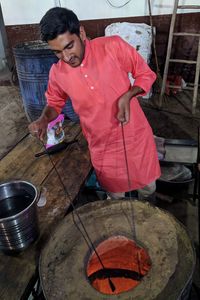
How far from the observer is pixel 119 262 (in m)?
1.62

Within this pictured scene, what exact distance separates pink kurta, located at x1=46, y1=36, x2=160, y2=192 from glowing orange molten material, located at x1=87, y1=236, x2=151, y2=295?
80 centimetres

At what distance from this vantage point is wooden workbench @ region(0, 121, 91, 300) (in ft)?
4.79

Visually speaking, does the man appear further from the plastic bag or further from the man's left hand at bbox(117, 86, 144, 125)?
the plastic bag

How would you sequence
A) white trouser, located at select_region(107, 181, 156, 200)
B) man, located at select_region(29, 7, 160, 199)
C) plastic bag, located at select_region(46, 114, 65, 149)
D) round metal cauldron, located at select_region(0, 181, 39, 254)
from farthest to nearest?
plastic bag, located at select_region(46, 114, 65, 149)
white trouser, located at select_region(107, 181, 156, 200)
man, located at select_region(29, 7, 160, 199)
round metal cauldron, located at select_region(0, 181, 39, 254)

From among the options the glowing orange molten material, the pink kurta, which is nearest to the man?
the pink kurta

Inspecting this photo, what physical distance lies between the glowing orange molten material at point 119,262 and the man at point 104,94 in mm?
385

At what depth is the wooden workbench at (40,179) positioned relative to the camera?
146 cm

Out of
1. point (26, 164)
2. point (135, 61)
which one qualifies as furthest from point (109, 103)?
point (26, 164)

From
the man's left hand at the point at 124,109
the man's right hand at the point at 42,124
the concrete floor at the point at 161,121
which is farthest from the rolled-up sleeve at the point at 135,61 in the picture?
the concrete floor at the point at 161,121

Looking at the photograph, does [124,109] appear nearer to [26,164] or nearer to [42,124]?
[42,124]

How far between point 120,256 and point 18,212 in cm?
62

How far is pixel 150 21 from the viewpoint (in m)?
5.29

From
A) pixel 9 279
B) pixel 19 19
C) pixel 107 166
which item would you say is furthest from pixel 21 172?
pixel 19 19

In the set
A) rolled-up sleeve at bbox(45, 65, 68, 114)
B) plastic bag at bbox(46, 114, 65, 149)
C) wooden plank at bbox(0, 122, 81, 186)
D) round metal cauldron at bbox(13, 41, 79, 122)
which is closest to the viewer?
rolled-up sleeve at bbox(45, 65, 68, 114)
